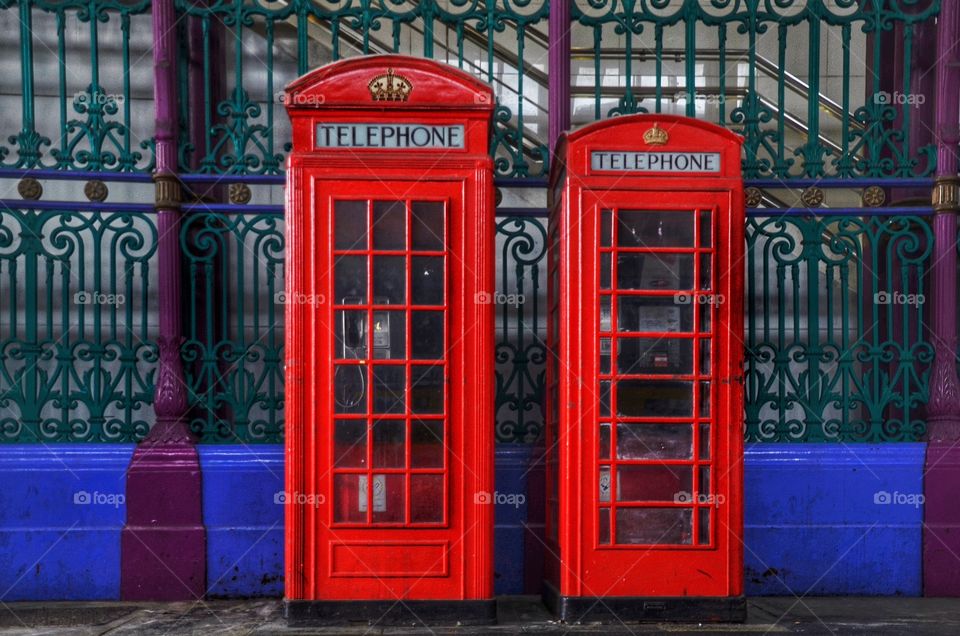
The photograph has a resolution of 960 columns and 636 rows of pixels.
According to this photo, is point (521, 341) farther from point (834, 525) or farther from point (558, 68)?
point (834, 525)

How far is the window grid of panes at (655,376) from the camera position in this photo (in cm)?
522

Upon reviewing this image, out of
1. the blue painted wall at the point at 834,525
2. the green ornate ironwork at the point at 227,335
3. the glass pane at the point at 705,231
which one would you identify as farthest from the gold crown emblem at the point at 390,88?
the blue painted wall at the point at 834,525

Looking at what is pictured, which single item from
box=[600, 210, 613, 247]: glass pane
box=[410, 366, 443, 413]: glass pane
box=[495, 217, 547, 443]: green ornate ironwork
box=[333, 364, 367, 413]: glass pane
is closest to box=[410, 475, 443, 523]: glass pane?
box=[410, 366, 443, 413]: glass pane

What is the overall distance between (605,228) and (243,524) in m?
2.94

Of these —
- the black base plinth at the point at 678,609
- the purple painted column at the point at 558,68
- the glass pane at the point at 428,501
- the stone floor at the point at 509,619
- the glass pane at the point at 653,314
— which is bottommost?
the stone floor at the point at 509,619

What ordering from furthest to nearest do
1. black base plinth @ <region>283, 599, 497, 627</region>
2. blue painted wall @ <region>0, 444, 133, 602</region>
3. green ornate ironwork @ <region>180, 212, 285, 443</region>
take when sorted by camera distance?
green ornate ironwork @ <region>180, 212, 285, 443</region>, blue painted wall @ <region>0, 444, 133, 602</region>, black base plinth @ <region>283, 599, 497, 627</region>

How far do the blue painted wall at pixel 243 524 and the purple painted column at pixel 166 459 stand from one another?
0.07 m

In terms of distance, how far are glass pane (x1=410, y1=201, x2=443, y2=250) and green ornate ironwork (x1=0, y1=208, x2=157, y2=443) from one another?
6.86ft

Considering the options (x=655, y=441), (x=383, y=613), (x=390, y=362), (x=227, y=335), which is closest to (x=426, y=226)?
(x=390, y=362)

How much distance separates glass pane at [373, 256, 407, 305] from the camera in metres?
5.18

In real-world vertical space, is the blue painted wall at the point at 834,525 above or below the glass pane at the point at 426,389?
below

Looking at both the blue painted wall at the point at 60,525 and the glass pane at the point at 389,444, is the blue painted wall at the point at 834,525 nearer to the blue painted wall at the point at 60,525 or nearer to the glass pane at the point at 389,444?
the glass pane at the point at 389,444

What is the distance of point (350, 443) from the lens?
5156 mm

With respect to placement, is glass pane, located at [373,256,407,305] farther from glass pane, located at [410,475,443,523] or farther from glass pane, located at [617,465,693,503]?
glass pane, located at [617,465,693,503]
